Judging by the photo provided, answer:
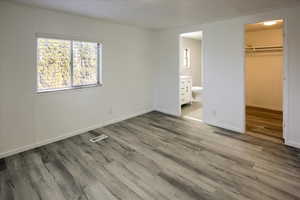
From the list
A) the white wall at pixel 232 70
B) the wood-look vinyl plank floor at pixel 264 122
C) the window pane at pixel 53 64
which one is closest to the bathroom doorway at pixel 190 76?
the white wall at pixel 232 70

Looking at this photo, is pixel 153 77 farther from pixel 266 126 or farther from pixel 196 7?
pixel 266 126

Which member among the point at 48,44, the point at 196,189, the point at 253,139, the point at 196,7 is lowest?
the point at 196,189

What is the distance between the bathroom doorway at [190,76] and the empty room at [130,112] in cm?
59

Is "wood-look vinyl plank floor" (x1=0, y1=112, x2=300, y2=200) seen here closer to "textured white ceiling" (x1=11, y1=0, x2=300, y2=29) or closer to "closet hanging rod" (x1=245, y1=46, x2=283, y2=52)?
"textured white ceiling" (x1=11, y1=0, x2=300, y2=29)

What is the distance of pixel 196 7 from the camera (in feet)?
10.0

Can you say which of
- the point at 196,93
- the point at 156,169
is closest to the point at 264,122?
the point at 196,93

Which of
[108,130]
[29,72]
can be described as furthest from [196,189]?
[29,72]

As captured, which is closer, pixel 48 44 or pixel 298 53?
pixel 298 53

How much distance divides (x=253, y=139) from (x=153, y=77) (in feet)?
10.2

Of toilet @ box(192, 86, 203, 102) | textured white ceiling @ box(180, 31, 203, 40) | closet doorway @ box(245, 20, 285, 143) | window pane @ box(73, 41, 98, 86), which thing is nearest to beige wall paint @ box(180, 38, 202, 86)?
textured white ceiling @ box(180, 31, 203, 40)

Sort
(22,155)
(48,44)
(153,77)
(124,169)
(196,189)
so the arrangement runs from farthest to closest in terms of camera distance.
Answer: (153,77) → (48,44) → (22,155) → (124,169) → (196,189)

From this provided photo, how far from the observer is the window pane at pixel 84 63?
3756mm

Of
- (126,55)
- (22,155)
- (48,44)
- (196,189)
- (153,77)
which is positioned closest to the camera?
(196,189)

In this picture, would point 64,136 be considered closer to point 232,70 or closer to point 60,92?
point 60,92
